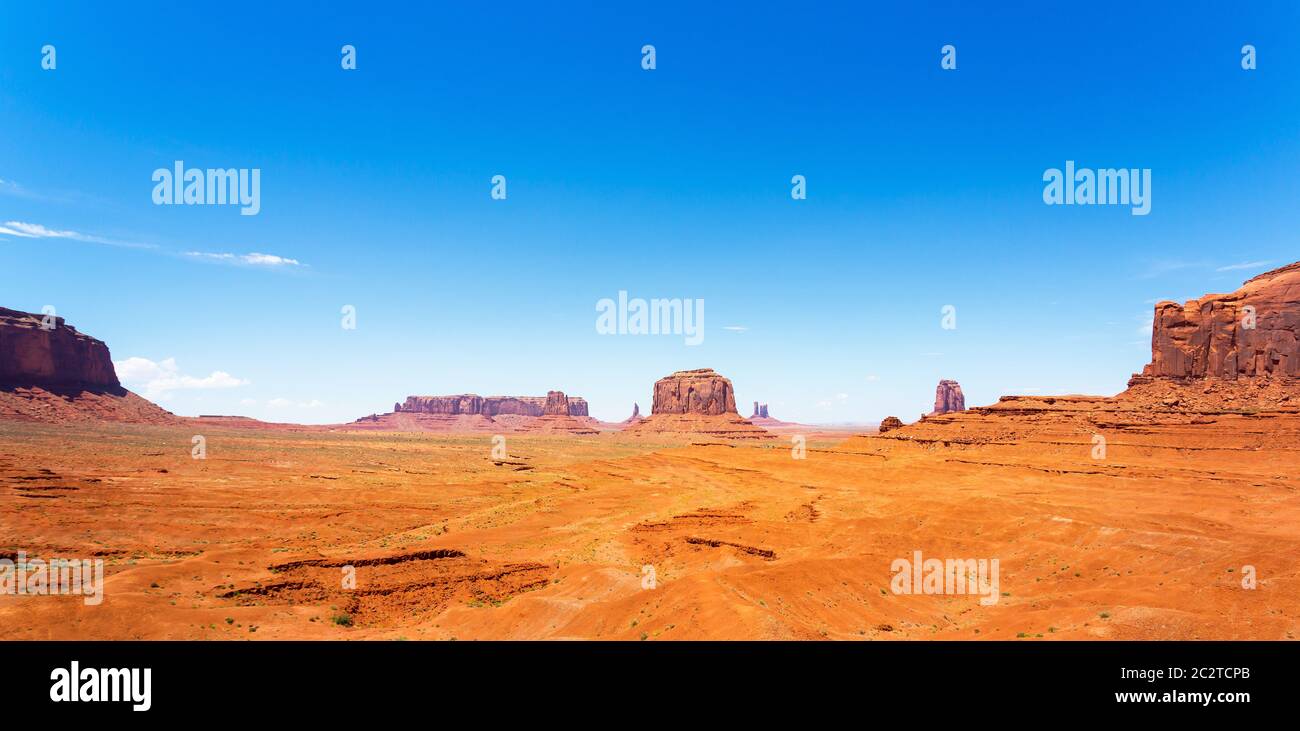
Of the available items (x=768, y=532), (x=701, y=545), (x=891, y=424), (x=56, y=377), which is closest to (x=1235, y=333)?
(x=891, y=424)

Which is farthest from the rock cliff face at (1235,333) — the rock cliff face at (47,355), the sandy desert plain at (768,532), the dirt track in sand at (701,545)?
A: the rock cliff face at (47,355)

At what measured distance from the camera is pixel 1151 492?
34906 millimetres

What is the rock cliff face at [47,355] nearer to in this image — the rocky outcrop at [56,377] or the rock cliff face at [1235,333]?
the rocky outcrop at [56,377]

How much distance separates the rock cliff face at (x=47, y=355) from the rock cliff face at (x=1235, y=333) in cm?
20483

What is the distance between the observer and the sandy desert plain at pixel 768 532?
1662cm

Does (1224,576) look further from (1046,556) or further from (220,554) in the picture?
(220,554)

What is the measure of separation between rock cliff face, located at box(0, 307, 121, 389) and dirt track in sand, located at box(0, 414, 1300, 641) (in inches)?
4382

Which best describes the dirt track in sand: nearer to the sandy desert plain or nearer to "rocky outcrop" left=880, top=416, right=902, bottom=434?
the sandy desert plain

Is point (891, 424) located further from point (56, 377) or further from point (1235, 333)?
point (56, 377)


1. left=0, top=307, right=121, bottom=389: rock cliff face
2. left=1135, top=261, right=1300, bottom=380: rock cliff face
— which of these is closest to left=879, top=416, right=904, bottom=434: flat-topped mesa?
left=1135, top=261, right=1300, bottom=380: rock cliff face

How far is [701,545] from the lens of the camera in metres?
27.3

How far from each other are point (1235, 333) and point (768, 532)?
58.2m
